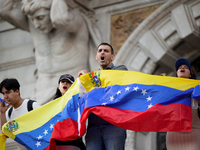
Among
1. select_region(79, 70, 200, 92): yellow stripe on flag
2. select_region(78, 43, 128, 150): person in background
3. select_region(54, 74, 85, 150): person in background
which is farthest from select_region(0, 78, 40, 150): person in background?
select_region(78, 43, 128, 150): person in background

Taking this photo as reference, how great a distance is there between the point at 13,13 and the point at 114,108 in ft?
11.2

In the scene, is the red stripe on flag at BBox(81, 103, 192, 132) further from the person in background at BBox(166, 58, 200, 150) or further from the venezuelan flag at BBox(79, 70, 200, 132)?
the person in background at BBox(166, 58, 200, 150)

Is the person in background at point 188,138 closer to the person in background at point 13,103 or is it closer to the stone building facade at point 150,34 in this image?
the person in background at point 13,103

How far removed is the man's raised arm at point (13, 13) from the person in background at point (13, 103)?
2409mm

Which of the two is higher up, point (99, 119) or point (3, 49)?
point (3, 49)

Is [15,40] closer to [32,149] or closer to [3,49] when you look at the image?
[3,49]

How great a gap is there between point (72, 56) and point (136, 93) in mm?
2637

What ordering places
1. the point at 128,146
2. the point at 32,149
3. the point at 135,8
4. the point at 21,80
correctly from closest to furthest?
the point at 32,149 < the point at 128,146 < the point at 135,8 < the point at 21,80

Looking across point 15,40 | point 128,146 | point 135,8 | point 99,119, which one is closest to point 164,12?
point 135,8

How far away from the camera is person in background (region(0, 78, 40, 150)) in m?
4.43

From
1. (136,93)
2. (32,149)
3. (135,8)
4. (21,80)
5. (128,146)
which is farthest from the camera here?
(21,80)

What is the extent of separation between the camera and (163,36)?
5855mm

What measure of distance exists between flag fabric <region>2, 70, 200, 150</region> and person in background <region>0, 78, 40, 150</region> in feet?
A: 0.42

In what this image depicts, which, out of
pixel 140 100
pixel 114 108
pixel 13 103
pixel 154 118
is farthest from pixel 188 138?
pixel 13 103
